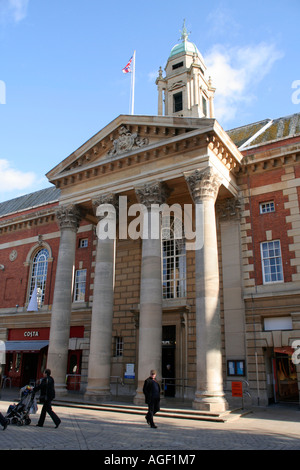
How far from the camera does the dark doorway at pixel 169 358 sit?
21.5m

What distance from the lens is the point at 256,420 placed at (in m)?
14.0

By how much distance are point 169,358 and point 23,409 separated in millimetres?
11413

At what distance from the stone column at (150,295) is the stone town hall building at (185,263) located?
5 centimetres

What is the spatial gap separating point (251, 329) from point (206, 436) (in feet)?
31.0

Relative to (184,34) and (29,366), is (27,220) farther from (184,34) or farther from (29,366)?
(184,34)

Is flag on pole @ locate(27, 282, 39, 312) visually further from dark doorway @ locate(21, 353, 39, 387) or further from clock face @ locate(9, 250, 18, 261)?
clock face @ locate(9, 250, 18, 261)

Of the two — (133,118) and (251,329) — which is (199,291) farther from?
(133,118)

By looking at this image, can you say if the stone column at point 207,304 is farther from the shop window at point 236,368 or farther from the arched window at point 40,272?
the arched window at point 40,272

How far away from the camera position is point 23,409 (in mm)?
12133

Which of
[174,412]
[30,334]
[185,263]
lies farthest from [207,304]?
[30,334]

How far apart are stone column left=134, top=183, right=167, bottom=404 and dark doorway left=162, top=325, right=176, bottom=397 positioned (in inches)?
184

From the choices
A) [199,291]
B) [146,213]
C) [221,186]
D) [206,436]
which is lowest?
[206,436]

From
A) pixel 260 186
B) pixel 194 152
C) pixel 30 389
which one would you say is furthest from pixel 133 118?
pixel 30 389

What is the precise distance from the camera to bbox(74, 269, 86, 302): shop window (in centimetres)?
2748
